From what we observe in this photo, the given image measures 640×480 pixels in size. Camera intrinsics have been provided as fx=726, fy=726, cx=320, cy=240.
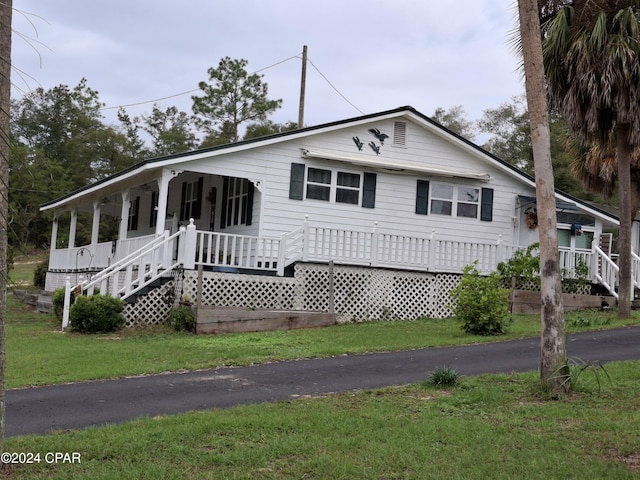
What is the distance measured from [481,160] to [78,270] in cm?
1350

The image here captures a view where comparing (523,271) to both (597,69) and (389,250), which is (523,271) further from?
(597,69)

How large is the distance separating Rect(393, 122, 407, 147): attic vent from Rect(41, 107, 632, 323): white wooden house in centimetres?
4

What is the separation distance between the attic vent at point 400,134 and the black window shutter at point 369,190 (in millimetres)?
1241

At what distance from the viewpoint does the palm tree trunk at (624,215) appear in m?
16.7

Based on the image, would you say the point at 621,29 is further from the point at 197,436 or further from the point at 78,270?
the point at 78,270

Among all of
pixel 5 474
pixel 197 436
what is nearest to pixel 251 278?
pixel 197 436

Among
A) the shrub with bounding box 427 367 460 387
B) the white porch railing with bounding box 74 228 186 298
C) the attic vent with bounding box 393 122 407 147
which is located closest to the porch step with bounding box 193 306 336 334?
the white porch railing with bounding box 74 228 186 298

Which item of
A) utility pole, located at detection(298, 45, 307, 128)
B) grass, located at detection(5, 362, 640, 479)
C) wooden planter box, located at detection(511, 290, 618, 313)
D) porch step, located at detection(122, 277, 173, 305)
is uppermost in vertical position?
utility pole, located at detection(298, 45, 307, 128)

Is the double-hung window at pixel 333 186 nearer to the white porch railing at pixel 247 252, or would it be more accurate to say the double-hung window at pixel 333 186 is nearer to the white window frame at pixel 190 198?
the white porch railing at pixel 247 252

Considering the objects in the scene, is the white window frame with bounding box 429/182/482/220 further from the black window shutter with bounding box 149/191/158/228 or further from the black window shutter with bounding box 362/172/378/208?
the black window shutter with bounding box 149/191/158/228

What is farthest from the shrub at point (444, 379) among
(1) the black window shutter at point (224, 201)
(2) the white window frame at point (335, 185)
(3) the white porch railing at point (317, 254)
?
(1) the black window shutter at point (224, 201)

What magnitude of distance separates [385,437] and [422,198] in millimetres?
14827

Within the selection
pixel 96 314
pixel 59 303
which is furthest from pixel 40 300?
pixel 96 314

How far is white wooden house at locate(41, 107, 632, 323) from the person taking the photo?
1709cm
